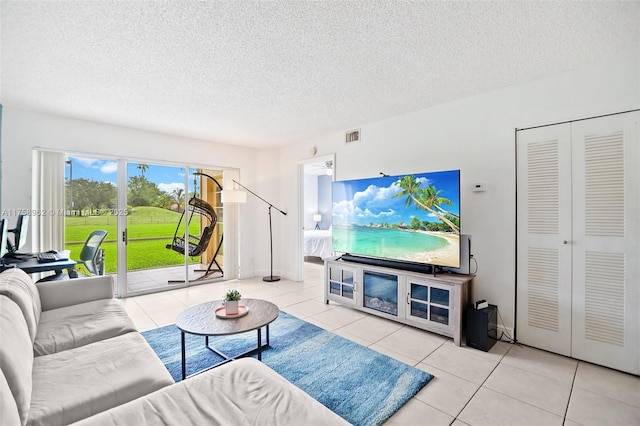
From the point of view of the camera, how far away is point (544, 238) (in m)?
2.73

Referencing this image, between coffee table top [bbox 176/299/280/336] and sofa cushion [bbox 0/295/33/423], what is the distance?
850 millimetres

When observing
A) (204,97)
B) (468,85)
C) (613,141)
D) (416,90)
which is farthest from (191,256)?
(613,141)

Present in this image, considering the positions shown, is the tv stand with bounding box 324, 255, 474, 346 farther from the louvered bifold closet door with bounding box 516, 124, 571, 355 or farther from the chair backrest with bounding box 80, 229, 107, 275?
the chair backrest with bounding box 80, 229, 107, 275

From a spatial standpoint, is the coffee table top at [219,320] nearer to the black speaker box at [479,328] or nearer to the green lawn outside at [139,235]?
the black speaker box at [479,328]

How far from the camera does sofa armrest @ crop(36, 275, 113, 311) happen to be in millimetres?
2453

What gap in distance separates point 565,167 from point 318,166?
554cm

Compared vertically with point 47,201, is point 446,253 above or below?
below

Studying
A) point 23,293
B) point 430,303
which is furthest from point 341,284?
point 23,293

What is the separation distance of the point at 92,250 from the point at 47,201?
0.82m

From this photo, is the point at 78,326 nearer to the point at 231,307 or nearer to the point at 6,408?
the point at 231,307

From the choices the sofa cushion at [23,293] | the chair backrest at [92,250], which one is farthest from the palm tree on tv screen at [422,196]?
the chair backrest at [92,250]

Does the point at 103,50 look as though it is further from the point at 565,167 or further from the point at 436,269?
the point at 565,167

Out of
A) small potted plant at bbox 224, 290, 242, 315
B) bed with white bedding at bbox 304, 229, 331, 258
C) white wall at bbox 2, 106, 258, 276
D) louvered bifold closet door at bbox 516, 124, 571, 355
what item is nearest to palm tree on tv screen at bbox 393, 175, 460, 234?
louvered bifold closet door at bbox 516, 124, 571, 355

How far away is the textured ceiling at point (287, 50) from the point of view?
183 centimetres
